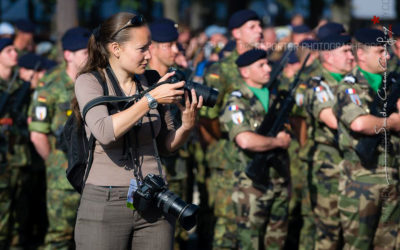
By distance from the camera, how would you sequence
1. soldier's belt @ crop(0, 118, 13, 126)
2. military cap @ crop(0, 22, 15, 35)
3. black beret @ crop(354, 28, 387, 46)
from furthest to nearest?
military cap @ crop(0, 22, 15, 35), soldier's belt @ crop(0, 118, 13, 126), black beret @ crop(354, 28, 387, 46)

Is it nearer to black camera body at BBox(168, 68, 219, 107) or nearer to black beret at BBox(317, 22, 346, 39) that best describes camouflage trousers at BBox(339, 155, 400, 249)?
black camera body at BBox(168, 68, 219, 107)

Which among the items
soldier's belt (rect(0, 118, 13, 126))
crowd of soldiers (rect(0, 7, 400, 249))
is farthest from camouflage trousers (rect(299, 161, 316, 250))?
soldier's belt (rect(0, 118, 13, 126))

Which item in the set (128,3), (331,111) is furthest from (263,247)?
(128,3)

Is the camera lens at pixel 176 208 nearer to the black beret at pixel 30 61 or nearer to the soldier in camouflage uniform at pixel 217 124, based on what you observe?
the soldier in camouflage uniform at pixel 217 124

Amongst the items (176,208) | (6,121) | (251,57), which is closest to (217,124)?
(251,57)

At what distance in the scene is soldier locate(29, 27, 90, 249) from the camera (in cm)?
580

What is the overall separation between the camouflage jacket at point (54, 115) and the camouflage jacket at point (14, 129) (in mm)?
668

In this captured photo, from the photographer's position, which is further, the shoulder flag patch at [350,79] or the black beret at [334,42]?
the black beret at [334,42]

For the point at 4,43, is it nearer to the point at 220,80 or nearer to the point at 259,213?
the point at 220,80

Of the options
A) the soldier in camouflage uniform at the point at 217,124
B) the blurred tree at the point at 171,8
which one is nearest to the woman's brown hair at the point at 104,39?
the soldier in camouflage uniform at the point at 217,124

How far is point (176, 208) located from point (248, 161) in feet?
7.31

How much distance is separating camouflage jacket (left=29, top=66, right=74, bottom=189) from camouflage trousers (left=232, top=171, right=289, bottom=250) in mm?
1664

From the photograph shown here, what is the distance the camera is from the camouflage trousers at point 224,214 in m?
6.09

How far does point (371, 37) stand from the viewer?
534 centimetres
